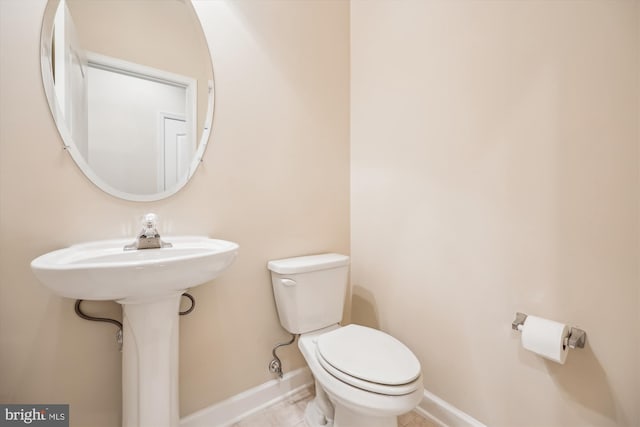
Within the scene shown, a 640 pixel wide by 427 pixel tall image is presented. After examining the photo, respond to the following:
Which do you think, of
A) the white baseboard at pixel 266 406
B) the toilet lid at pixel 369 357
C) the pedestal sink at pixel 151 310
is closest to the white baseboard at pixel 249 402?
the white baseboard at pixel 266 406

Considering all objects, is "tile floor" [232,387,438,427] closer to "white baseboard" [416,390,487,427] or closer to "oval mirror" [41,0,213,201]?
"white baseboard" [416,390,487,427]

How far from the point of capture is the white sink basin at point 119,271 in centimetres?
69

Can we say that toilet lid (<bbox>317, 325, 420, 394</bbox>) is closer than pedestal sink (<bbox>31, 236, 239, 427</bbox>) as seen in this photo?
No

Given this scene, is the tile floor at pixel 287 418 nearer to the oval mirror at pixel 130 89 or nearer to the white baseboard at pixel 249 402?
the white baseboard at pixel 249 402

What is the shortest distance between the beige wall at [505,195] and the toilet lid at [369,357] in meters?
0.33

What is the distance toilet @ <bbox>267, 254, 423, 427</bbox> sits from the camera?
3.00 ft

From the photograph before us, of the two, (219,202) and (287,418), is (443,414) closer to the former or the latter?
(287,418)

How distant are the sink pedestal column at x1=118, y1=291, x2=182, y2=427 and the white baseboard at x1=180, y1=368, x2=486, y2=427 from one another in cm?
31

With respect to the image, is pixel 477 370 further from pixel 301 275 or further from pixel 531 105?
pixel 531 105

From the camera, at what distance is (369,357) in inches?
41.3

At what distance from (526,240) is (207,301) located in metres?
1.30

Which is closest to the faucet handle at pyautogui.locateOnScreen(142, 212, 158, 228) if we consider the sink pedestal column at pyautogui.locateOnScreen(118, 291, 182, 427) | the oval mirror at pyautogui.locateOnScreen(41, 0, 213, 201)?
the oval mirror at pyautogui.locateOnScreen(41, 0, 213, 201)

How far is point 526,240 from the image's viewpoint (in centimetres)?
103
